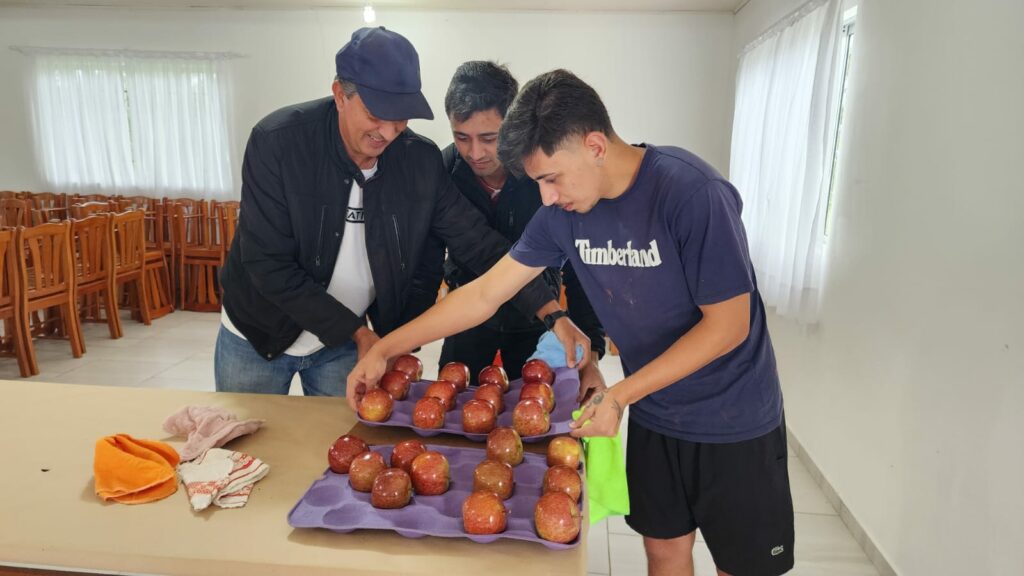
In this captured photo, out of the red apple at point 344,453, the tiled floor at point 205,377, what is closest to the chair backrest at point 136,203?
the tiled floor at point 205,377

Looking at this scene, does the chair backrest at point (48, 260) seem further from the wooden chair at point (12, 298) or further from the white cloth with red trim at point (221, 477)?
the white cloth with red trim at point (221, 477)

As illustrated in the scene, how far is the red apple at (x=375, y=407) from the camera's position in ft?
4.75

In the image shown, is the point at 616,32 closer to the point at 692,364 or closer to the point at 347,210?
the point at 347,210

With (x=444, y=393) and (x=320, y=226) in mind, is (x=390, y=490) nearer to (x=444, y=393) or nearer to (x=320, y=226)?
(x=444, y=393)

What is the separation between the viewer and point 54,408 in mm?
1563

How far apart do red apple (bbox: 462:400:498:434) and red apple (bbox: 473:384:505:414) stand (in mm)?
47

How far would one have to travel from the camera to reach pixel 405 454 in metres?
1.26

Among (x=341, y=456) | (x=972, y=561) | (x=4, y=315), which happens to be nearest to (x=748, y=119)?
(x=972, y=561)

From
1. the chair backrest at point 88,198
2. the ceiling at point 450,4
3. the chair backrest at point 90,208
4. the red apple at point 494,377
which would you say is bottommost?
the red apple at point 494,377

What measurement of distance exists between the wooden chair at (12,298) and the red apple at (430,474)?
13.6 ft

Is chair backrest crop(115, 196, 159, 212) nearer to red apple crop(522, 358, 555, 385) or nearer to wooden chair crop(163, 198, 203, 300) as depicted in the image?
wooden chair crop(163, 198, 203, 300)

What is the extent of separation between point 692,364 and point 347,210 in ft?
3.27

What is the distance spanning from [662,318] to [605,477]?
37 centimetres

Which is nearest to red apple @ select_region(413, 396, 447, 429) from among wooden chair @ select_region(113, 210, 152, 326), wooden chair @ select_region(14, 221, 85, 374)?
wooden chair @ select_region(14, 221, 85, 374)
